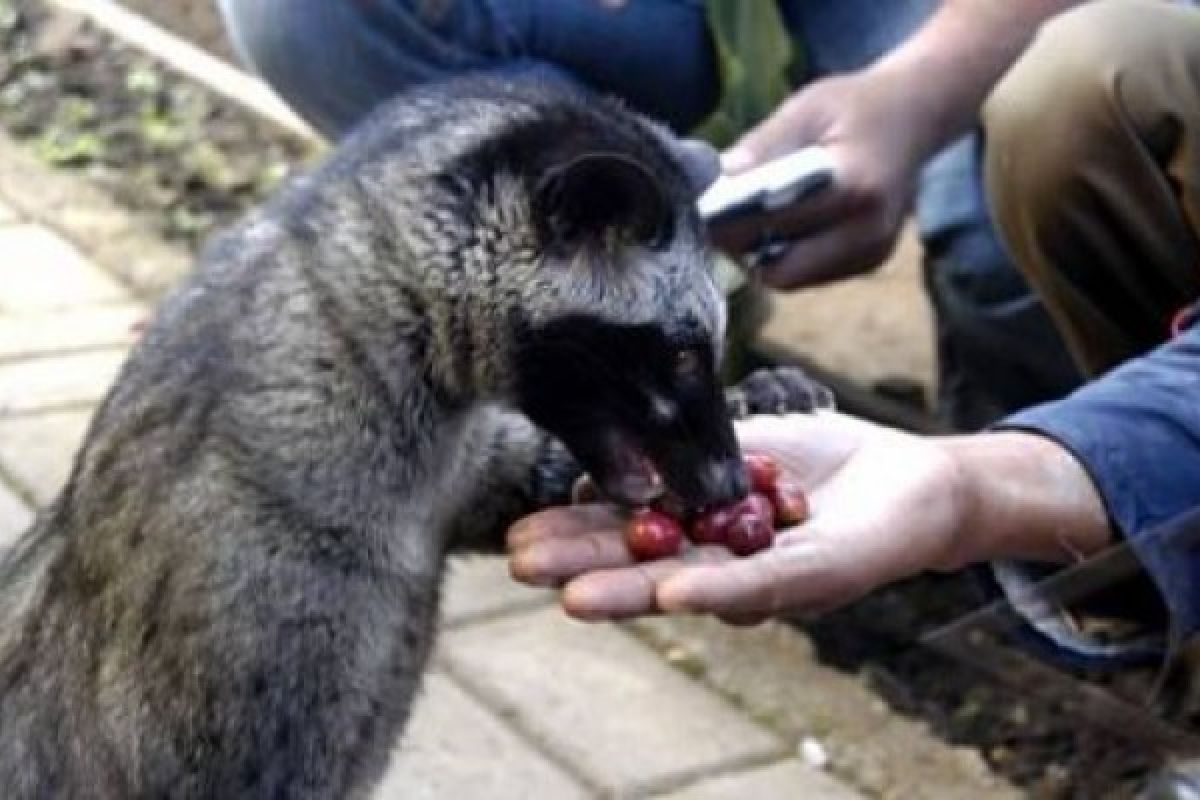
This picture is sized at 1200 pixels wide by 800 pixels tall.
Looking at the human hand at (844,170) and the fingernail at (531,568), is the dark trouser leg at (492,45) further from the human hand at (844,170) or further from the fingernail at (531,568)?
the fingernail at (531,568)

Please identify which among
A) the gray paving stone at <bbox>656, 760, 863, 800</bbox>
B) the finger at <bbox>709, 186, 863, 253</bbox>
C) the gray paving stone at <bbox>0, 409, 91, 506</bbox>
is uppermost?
the finger at <bbox>709, 186, 863, 253</bbox>

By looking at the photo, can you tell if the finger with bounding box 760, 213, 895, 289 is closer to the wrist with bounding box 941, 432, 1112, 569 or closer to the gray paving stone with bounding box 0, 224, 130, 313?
the wrist with bounding box 941, 432, 1112, 569

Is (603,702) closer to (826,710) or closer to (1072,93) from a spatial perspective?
(826,710)

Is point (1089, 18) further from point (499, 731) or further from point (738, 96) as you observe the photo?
point (499, 731)

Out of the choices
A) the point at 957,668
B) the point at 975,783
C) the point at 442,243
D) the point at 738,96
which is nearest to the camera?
the point at 442,243

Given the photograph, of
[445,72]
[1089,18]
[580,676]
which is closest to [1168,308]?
[1089,18]

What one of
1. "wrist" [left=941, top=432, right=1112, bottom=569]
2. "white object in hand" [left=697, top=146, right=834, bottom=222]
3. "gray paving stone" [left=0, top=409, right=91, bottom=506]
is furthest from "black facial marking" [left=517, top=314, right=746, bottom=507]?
"gray paving stone" [left=0, top=409, right=91, bottom=506]
